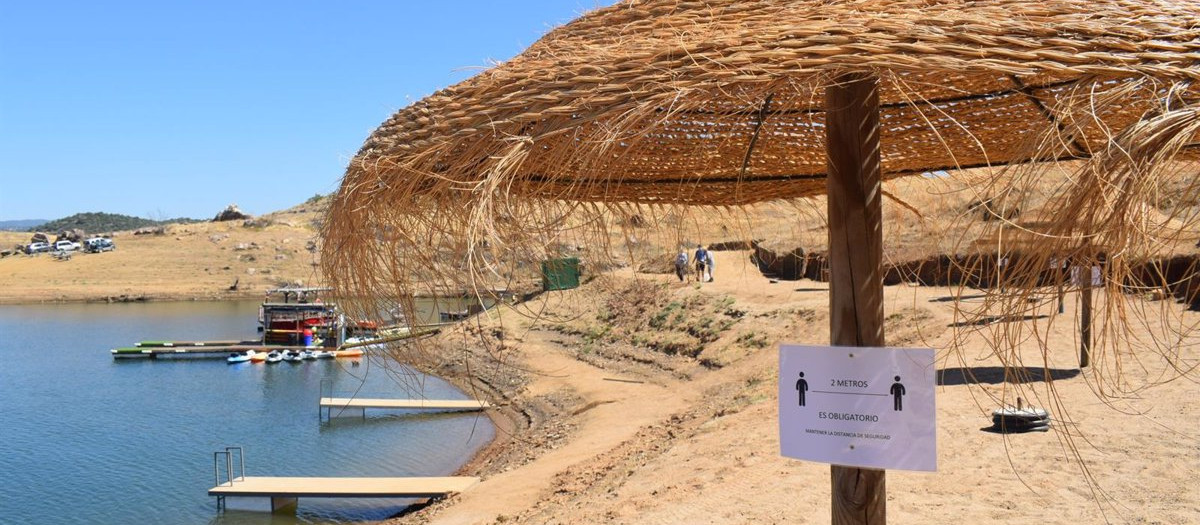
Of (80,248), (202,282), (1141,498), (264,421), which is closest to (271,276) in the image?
(202,282)

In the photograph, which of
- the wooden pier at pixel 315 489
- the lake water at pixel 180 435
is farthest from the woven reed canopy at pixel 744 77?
the wooden pier at pixel 315 489

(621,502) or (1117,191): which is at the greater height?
(1117,191)

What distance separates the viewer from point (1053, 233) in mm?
1898

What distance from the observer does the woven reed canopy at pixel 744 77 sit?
1948 millimetres

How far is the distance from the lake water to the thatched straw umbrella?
815cm

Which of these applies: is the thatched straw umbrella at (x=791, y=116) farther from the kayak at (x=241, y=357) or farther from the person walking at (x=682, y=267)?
the kayak at (x=241, y=357)

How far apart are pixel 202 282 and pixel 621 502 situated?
163ft

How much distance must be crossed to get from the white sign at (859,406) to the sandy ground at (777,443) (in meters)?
0.17

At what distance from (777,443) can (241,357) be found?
23832 millimetres

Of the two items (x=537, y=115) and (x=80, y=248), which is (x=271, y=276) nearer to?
(x=80, y=248)

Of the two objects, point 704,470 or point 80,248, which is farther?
point 80,248

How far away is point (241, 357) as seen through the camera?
29703mm

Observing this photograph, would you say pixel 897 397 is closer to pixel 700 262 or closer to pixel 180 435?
pixel 180 435

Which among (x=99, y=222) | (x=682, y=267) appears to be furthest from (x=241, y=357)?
(x=99, y=222)
